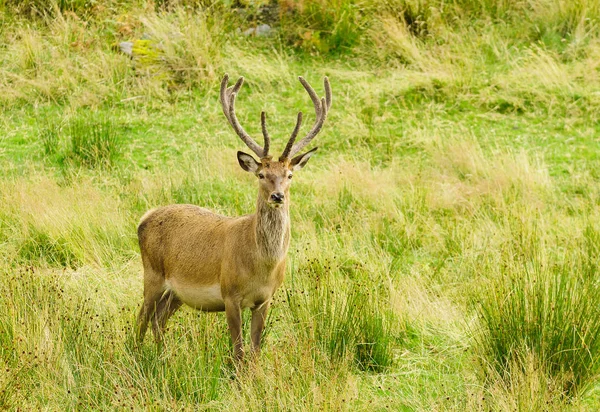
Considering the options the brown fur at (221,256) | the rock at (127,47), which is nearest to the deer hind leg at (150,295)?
the brown fur at (221,256)

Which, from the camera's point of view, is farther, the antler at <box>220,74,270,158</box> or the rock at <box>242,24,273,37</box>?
the rock at <box>242,24,273,37</box>

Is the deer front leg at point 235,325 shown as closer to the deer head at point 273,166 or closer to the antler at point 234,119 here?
the deer head at point 273,166

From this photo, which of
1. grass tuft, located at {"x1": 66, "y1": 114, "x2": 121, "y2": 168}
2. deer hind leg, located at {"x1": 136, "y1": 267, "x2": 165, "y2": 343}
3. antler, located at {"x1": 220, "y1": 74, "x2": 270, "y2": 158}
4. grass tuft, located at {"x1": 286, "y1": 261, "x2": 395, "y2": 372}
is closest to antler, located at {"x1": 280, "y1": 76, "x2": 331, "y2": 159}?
antler, located at {"x1": 220, "y1": 74, "x2": 270, "y2": 158}

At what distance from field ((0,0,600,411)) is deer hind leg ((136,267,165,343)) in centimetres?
11

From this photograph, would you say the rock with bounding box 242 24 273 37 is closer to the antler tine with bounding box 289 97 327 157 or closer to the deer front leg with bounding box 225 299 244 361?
the antler tine with bounding box 289 97 327 157

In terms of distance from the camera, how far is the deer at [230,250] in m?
5.46

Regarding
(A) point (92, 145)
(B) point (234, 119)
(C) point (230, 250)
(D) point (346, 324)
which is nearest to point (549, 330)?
(D) point (346, 324)

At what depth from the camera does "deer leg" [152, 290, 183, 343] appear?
603cm

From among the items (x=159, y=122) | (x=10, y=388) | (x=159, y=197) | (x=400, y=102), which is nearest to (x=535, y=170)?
(x=400, y=102)

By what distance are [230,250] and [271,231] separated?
0.30 metres

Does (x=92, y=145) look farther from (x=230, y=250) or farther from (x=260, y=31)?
(x=230, y=250)

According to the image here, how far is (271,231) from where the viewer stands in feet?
17.9

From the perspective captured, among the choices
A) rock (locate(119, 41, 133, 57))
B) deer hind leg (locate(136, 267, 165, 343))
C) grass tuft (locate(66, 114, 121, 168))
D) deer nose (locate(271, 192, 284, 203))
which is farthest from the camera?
rock (locate(119, 41, 133, 57))

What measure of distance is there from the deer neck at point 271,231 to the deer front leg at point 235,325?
1.08ft
